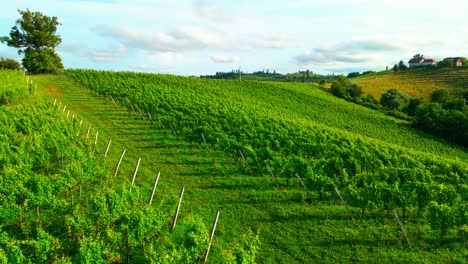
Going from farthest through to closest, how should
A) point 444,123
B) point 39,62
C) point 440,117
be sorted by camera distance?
1. point 39,62
2. point 440,117
3. point 444,123

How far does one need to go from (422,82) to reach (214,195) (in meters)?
106

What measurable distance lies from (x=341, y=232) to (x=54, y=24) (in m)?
78.1

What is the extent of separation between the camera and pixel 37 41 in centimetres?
7438

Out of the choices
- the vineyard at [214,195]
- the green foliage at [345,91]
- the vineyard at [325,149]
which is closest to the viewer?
the vineyard at [214,195]

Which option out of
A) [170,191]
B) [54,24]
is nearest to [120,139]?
[170,191]

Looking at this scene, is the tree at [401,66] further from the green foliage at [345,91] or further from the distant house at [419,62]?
the green foliage at [345,91]

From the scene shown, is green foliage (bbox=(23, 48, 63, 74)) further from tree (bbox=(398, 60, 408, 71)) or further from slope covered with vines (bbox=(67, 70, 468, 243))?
tree (bbox=(398, 60, 408, 71))

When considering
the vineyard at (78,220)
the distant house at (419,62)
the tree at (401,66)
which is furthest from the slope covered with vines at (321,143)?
the distant house at (419,62)

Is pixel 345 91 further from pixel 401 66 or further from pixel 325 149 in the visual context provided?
pixel 401 66

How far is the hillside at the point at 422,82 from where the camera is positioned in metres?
98.1

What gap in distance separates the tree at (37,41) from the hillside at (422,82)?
3117 inches

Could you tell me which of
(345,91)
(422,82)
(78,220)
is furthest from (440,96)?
(78,220)

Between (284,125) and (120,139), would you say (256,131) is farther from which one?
(120,139)

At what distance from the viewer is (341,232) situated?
1714 cm
